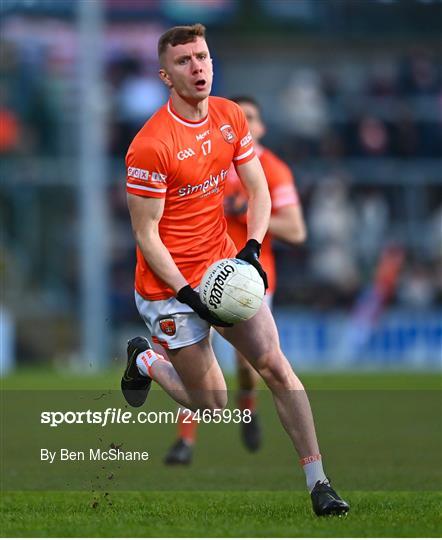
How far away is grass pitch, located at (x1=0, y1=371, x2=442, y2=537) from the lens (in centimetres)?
668

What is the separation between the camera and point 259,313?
Result: 24.0ft

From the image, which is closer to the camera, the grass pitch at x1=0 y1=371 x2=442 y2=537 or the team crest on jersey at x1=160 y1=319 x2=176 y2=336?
the grass pitch at x1=0 y1=371 x2=442 y2=537

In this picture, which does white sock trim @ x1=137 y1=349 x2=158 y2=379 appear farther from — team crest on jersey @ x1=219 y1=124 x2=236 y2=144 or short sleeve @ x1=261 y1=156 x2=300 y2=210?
short sleeve @ x1=261 y1=156 x2=300 y2=210

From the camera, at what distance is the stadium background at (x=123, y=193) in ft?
74.1

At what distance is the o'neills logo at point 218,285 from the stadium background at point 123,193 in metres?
13.7

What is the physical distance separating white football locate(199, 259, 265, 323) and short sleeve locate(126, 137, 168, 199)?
21.1 inches

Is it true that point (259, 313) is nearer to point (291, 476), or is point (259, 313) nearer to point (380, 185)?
point (291, 476)

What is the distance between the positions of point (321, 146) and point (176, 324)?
16.6 m

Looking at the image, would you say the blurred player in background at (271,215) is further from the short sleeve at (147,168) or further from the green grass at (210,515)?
the short sleeve at (147,168)

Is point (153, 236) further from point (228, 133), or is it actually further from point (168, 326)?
point (228, 133)

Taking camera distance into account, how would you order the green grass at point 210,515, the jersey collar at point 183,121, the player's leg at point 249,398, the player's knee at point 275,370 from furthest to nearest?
the player's leg at point 249,398
the jersey collar at point 183,121
the player's knee at point 275,370
the green grass at point 210,515

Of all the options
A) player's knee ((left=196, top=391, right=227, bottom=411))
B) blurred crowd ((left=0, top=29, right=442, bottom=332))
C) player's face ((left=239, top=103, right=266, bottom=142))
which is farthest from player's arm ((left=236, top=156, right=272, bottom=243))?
blurred crowd ((left=0, top=29, right=442, bottom=332))

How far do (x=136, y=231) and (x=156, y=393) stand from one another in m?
6.61

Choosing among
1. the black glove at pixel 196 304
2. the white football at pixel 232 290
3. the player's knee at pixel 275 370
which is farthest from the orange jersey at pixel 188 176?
the player's knee at pixel 275 370
